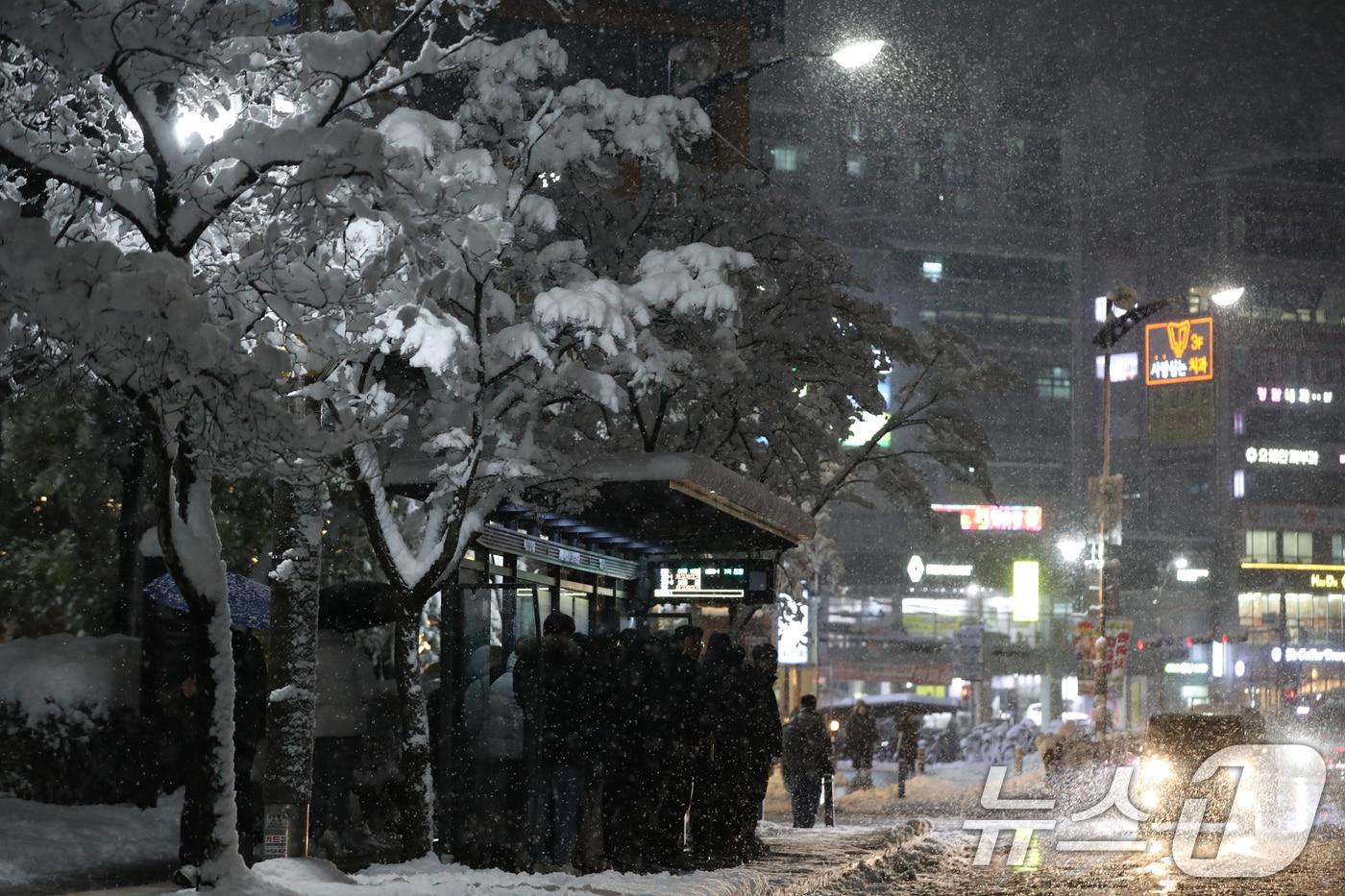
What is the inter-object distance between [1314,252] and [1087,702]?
4205cm

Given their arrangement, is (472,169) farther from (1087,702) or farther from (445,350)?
(1087,702)

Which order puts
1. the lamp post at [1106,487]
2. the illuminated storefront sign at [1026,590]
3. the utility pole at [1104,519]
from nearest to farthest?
the lamp post at [1106,487]
the utility pole at [1104,519]
the illuminated storefront sign at [1026,590]

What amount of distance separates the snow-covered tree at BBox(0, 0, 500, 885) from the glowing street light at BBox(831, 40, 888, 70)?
6317 millimetres

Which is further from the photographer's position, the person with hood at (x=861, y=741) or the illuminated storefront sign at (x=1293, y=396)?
the illuminated storefront sign at (x=1293, y=396)

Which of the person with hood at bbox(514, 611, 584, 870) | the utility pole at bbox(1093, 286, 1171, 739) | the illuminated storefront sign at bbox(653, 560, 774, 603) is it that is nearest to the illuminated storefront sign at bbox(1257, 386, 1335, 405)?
the utility pole at bbox(1093, 286, 1171, 739)

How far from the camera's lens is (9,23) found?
795 centimetres

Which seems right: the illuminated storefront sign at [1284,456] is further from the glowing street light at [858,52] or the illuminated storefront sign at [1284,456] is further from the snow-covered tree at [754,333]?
the glowing street light at [858,52]

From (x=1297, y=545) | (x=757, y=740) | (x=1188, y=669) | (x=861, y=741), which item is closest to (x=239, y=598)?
(x=757, y=740)

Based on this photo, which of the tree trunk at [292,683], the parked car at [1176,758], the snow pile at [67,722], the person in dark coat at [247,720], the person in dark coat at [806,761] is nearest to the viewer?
the tree trunk at [292,683]

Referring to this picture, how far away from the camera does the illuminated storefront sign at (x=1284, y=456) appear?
112 meters

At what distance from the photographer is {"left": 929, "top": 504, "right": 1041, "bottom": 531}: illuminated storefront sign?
10981cm

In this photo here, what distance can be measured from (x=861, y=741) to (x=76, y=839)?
24.3 meters

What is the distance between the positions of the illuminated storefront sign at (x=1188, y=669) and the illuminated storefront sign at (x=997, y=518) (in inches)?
605

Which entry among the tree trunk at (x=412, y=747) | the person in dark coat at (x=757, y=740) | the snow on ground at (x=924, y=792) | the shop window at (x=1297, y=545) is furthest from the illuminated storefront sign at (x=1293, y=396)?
the tree trunk at (x=412, y=747)
